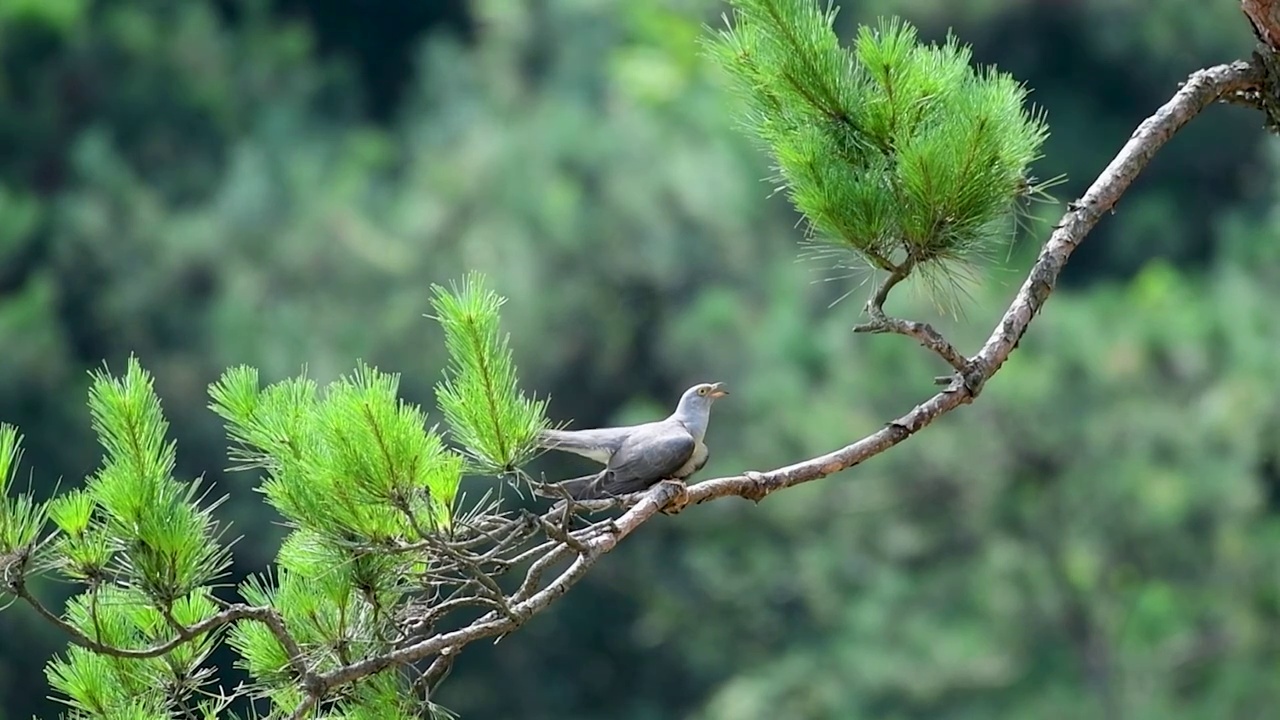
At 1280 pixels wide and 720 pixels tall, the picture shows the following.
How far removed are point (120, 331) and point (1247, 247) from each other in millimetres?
6136

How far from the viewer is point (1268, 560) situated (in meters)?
7.17

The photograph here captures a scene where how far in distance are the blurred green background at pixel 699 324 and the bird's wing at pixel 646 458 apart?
3597mm

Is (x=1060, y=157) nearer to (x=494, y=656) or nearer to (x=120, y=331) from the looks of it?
(x=494, y=656)

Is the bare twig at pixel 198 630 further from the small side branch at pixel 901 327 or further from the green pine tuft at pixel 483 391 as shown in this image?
the small side branch at pixel 901 327

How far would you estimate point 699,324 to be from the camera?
9586mm

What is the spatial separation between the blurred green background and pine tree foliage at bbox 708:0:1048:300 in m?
4.06

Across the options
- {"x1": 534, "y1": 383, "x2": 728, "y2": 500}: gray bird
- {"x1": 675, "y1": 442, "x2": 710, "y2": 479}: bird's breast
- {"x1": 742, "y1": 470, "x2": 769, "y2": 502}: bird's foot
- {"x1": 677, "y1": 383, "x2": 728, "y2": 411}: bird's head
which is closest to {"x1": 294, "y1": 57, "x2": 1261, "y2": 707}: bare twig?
{"x1": 742, "y1": 470, "x2": 769, "y2": 502}: bird's foot

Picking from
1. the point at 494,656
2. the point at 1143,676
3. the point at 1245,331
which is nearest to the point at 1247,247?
the point at 1245,331

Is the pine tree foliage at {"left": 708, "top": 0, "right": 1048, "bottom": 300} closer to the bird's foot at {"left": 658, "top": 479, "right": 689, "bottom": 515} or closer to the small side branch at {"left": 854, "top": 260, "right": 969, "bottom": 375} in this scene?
the small side branch at {"left": 854, "top": 260, "right": 969, "bottom": 375}

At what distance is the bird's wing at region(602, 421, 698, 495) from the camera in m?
2.83

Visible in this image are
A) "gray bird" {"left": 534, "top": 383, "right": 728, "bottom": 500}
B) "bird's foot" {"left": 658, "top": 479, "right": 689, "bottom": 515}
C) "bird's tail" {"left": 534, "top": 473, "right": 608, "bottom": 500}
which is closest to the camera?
"bird's foot" {"left": 658, "top": 479, "right": 689, "bottom": 515}

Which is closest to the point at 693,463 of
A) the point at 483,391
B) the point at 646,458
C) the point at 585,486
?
the point at 646,458

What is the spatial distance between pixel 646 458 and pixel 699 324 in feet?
22.0

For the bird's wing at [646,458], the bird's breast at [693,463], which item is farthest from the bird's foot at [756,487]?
the bird's breast at [693,463]
